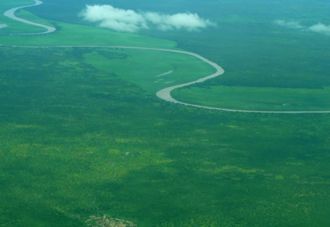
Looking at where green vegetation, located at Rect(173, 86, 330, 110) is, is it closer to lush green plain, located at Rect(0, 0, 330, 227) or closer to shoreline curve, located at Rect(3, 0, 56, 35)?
lush green plain, located at Rect(0, 0, 330, 227)

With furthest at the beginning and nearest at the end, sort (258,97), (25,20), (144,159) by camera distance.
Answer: (25,20) → (258,97) → (144,159)

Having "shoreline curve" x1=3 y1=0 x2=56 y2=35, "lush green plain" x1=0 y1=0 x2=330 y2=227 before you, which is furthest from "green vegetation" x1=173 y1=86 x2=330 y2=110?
"shoreline curve" x1=3 y1=0 x2=56 y2=35

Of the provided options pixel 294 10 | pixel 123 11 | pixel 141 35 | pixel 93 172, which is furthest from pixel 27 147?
pixel 294 10

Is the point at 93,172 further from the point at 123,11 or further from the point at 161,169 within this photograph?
the point at 123,11

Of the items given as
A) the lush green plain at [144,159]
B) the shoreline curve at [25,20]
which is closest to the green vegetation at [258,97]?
Answer: the lush green plain at [144,159]

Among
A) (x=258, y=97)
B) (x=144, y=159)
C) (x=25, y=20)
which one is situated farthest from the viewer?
(x=25, y=20)

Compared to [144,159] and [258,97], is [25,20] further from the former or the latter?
[144,159]

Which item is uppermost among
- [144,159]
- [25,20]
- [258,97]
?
[25,20]

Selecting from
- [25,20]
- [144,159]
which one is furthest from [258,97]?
[25,20]
